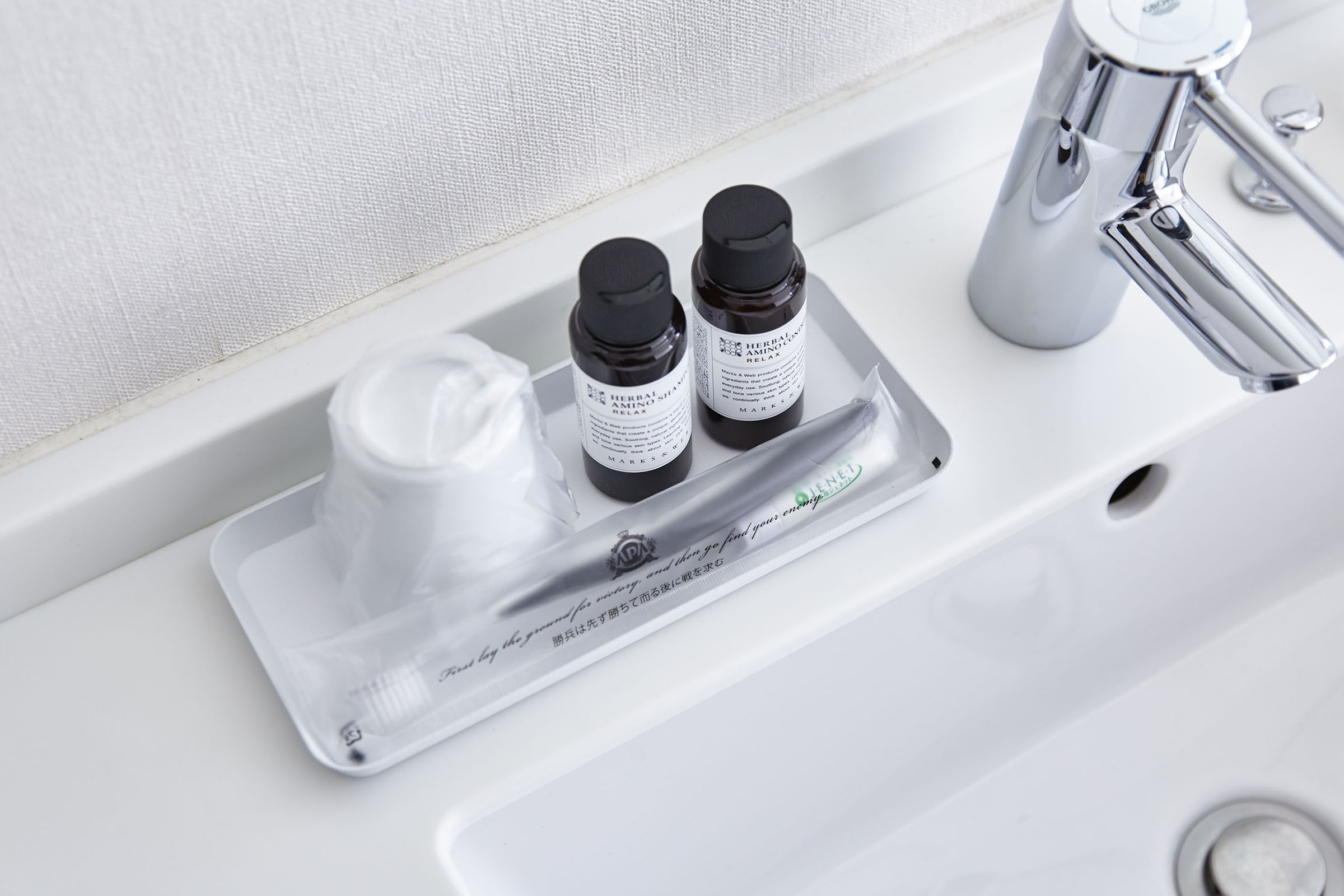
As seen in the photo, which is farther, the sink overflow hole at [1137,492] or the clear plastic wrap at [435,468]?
the sink overflow hole at [1137,492]

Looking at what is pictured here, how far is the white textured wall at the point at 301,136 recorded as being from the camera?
0.32 metres

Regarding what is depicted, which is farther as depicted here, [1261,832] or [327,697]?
[1261,832]

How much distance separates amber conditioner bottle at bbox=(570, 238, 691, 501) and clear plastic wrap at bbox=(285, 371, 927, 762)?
2 cm

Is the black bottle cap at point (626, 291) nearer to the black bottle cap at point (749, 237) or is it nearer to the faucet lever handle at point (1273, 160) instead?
the black bottle cap at point (749, 237)

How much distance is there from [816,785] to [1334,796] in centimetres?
24

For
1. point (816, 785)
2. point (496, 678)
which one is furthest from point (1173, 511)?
point (496, 678)

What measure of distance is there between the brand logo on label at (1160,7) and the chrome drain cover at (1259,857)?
35cm

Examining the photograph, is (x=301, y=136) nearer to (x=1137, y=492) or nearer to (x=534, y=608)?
(x=534, y=608)

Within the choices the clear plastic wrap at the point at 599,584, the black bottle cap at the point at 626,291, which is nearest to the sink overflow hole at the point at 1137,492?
the clear plastic wrap at the point at 599,584

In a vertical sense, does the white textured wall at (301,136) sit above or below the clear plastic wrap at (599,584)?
above

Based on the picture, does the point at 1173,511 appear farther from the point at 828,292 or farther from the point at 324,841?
the point at 324,841

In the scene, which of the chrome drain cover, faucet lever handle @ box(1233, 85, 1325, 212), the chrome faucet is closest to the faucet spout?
the chrome faucet

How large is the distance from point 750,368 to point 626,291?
7 cm

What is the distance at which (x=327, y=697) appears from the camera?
361 millimetres
